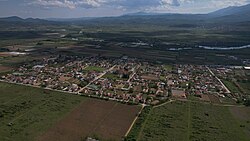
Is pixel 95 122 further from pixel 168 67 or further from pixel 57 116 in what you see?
pixel 168 67

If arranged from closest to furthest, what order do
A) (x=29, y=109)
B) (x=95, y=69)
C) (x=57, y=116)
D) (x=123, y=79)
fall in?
(x=57, y=116)
(x=29, y=109)
(x=123, y=79)
(x=95, y=69)

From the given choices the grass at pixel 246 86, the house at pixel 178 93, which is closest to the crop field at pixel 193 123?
the house at pixel 178 93

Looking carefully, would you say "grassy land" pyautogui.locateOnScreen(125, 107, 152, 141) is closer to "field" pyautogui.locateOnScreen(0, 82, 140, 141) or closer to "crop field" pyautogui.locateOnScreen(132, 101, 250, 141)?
"crop field" pyautogui.locateOnScreen(132, 101, 250, 141)

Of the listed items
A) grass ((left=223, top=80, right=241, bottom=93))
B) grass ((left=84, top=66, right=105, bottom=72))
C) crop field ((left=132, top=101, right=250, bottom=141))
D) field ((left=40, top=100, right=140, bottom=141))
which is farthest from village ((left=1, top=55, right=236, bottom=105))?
crop field ((left=132, top=101, right=250, bottom=141))

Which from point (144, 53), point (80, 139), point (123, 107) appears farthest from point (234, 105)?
point (144, 53)

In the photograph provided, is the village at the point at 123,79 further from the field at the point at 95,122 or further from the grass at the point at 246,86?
the grass at the point at 246,86

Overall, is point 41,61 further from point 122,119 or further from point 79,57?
point 122,119

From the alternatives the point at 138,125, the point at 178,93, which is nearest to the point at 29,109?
the point at 138,125
